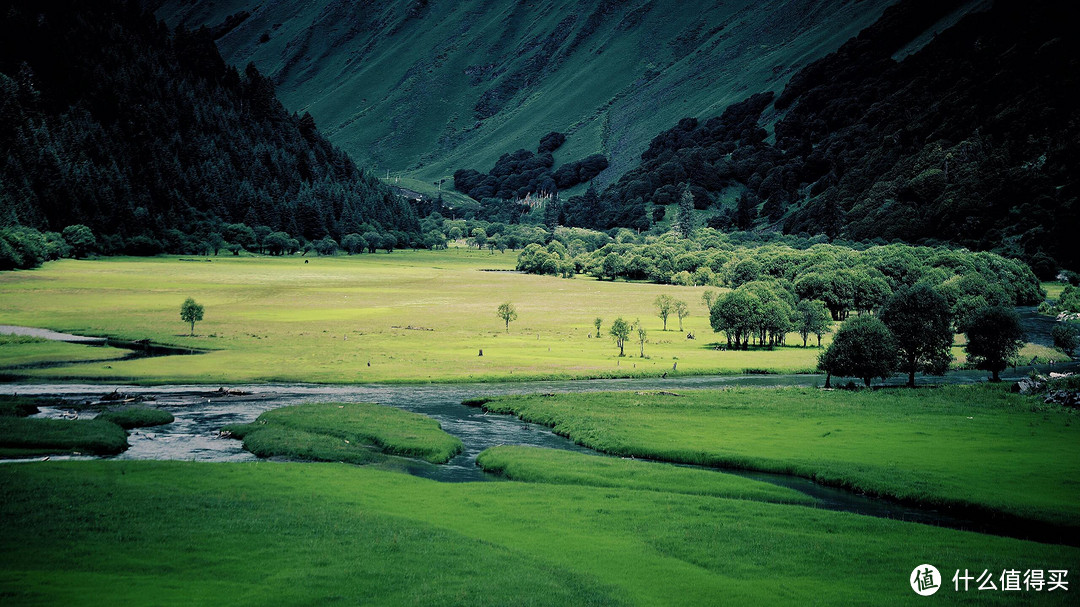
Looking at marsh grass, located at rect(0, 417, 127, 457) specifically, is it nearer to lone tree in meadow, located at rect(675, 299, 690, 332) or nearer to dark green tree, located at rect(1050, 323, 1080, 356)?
lone tree in meadow, located at rect(675, 299, 690, 332)

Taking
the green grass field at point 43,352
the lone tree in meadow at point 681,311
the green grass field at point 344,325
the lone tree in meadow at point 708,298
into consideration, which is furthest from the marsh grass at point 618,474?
the lone tree in meadow at point 708,298

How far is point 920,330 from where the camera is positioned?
8281 cm

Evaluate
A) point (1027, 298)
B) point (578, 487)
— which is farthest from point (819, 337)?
point (578, 487)

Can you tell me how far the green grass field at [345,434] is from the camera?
52.1 metres

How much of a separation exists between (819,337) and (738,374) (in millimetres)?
28860

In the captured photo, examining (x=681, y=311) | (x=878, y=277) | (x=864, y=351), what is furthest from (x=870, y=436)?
(x=878, y=277)

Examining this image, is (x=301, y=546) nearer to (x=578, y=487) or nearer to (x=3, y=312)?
(x=578, y=487)

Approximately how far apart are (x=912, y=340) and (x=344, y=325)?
2998 inches

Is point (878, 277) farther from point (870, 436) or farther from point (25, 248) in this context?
point (25, 248)

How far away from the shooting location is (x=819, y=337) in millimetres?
113500

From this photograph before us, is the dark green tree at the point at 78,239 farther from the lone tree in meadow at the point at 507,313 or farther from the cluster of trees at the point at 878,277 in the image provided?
the cluster of trees at the point at 878,277

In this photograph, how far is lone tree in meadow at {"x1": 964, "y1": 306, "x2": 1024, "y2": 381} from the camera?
8350cm

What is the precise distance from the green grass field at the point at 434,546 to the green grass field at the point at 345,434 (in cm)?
828

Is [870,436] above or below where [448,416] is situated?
above
